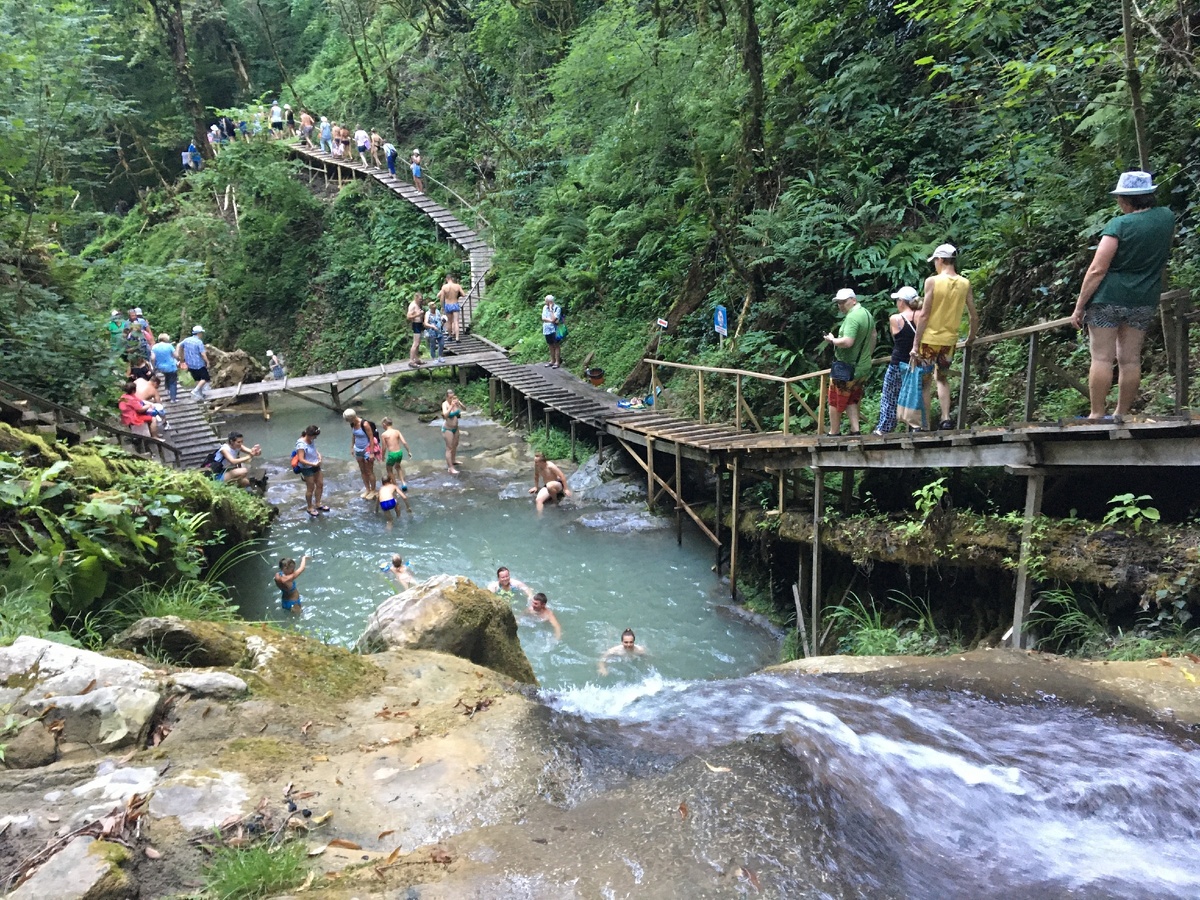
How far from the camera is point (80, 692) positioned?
4.34m

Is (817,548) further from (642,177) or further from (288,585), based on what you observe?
(642,177)

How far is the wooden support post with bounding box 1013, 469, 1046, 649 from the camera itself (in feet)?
23.7

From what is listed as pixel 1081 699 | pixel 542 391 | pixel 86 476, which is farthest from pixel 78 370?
pixel 1081 699

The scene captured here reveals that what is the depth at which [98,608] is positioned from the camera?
6.00 m

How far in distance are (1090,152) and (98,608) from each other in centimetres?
1244

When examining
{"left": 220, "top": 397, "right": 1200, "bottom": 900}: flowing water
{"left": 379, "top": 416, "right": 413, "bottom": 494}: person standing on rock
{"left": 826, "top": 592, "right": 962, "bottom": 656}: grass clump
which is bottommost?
{"left": 826, "top": 592, "right": 962, "bottom": 656}: grass clump

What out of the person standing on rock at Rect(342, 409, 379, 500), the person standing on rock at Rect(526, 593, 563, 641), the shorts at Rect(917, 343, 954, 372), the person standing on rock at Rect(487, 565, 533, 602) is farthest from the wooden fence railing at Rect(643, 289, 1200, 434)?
the person standing on rock at Rect(342, 409, 379, 500)

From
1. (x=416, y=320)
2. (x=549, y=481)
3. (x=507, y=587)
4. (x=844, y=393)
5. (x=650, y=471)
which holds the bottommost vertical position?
(x=507, y=587)

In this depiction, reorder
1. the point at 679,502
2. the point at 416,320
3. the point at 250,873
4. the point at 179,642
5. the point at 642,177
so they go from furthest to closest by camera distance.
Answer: the point at 416,320 < the point at 642,177 < the point at 679,502 < the point at 179,642 < the point at 250,873

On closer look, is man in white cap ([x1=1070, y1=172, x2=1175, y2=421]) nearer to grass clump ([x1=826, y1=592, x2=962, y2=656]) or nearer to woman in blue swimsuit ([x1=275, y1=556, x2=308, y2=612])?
grass clump ([x1=826, y1=592, x2=962, y2=656])

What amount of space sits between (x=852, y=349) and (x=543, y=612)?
5.42 meters

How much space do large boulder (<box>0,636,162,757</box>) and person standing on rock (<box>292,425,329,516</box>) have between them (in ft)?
31.6

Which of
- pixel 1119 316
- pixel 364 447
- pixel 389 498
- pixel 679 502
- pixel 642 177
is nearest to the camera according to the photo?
pixel 1119 316

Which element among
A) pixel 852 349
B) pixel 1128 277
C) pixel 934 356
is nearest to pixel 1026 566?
pixel 934 356
